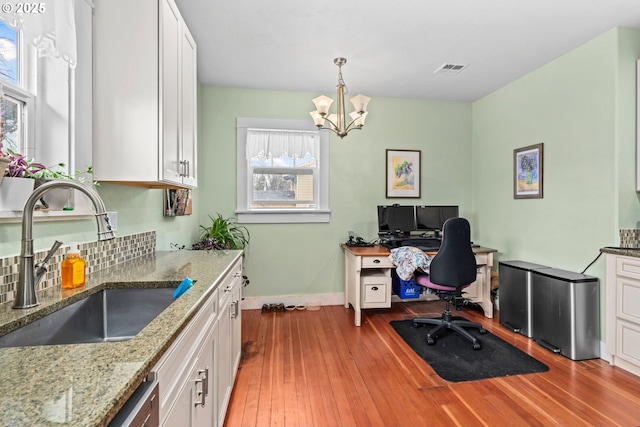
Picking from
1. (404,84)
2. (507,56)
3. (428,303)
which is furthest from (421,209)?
(507,56)

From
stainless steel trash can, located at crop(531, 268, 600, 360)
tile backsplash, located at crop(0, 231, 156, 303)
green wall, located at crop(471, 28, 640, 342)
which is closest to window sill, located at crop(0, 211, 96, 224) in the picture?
tile backsplash, located at crop(0, 231, 156, 303)

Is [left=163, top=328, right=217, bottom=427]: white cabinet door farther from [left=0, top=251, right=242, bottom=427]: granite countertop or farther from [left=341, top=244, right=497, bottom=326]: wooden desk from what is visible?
[left=341, top=244, right=497, bottom=326]: wooden desk

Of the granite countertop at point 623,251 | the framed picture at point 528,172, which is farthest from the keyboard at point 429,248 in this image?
the granite countertop at point 623,251

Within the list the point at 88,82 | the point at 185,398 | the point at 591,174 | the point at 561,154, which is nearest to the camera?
the point at 185,398

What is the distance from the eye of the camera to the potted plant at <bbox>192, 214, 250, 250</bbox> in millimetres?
2908

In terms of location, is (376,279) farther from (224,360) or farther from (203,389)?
(203,389)

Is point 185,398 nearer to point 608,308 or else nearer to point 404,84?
point 608,308

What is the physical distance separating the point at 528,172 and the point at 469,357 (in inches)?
77.5

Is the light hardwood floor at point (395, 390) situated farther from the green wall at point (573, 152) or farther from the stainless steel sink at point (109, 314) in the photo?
the stainless steel sink at point (109, 314)

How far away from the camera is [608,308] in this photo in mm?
2297

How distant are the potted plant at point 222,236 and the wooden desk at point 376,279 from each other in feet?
3.96

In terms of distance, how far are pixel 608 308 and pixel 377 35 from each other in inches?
109

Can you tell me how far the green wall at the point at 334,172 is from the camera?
11.4 ft

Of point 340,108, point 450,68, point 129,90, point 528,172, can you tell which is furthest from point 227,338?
point 528,172
